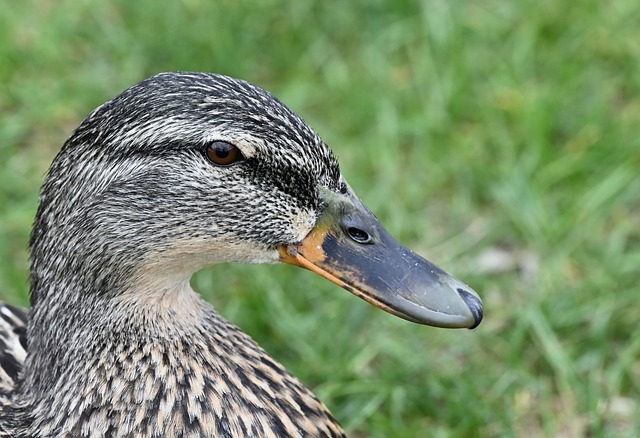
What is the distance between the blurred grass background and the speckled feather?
88cm

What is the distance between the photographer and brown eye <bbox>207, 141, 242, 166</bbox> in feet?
6.66

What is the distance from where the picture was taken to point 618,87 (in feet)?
13.6

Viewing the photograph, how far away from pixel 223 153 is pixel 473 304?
60cm

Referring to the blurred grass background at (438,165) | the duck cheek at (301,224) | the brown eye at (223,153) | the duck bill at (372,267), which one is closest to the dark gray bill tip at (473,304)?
the duck bill at (372,267)

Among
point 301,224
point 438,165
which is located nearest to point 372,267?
point 301,224

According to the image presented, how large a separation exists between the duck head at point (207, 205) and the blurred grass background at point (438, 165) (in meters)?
0.92

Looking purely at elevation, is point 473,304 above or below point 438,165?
below

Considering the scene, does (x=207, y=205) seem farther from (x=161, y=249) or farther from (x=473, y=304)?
(x=473, y=304)

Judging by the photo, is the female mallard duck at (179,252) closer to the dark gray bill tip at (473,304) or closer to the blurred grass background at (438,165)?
the dark gray bill tip at (473,304)

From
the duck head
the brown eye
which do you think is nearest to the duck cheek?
the duck head

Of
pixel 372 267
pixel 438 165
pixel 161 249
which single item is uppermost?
pixel 438 165

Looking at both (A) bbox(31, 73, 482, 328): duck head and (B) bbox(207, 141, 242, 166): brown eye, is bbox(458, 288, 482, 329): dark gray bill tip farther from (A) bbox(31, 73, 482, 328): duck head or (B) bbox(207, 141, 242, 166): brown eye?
(B) bbox(207, 141, 242, 166): brown eye

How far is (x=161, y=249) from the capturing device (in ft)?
6.90

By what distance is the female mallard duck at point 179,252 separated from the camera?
205 cm
